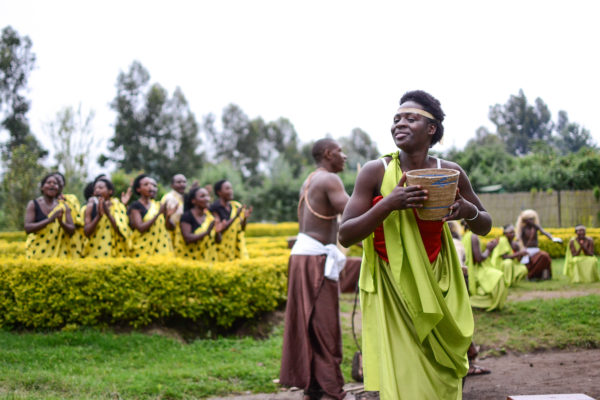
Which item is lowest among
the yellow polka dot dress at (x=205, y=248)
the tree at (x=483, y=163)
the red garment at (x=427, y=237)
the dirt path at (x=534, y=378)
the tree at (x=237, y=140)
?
the dirt path at (x=534, y=378)

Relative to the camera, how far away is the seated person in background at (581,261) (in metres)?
12.4

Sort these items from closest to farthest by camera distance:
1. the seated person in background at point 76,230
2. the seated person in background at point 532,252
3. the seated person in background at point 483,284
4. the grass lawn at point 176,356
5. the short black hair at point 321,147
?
the grass lawn at point 176,356, the short black hair at point 321,147, the seated person in background at point 76,230, the seated person in background at point 483,284, the seated person in background at point 532,252

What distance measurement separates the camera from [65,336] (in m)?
6.99

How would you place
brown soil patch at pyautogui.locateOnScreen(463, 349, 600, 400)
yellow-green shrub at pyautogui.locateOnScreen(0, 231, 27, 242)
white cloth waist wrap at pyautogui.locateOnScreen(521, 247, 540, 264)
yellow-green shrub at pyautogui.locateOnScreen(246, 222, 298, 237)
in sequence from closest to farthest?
brown soil patch at pyautogui.locateOnScreen(463, 349, 600, 400), white cloth waist wrap at pyautogui.locateOnScreen(521, 247, 540, 264), yellow-green shrub at pyautogui.locateOnScreen(0, 231, 27, 242), yellow-green shrub at pyautogui.locateOnScreen(246, 222, 298, 237)

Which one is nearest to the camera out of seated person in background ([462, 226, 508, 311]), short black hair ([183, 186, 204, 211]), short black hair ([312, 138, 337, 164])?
short black hair ([312, 138, 337, 164])

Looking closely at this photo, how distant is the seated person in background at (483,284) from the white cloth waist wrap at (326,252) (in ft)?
14.5

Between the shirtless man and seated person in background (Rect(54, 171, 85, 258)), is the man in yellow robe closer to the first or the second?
the shirtless man

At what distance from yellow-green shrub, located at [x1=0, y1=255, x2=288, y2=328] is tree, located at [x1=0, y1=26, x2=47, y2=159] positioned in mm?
27981

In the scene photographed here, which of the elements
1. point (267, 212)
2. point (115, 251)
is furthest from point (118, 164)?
point (115, 251)

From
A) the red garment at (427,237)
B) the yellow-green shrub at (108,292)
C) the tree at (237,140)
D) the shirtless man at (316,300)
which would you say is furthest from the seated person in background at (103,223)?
the tree at (237,140)

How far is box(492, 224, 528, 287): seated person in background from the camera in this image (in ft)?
39.9

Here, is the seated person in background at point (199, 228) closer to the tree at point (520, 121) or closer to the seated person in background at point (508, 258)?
the seated person in background at point (508, 258)

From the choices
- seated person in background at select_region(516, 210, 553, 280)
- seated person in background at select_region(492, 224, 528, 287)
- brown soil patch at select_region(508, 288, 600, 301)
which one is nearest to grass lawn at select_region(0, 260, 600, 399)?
brown soil patch at select_region(508, 288, 600, 301)

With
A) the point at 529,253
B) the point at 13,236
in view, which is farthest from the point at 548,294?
the point at 13,236
